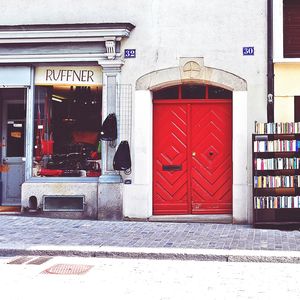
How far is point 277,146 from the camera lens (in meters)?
10.6

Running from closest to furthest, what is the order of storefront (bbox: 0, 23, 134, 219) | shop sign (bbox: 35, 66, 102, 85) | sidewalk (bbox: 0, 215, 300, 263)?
sidewalk (bbox: 0, 215, 300, 263) → storefront (bbox: 0, 23, 134, 219) → shop sign (bbox: 35, 66, 102, 85)

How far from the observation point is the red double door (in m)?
11.8

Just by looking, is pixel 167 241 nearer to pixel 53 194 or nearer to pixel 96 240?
pixel 96 240

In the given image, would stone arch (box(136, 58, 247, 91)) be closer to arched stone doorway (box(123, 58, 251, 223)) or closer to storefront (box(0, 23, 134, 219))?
arched stone doorway (box(123, 58, 251, 223))

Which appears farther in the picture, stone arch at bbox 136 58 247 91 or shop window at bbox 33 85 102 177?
shop window at bbox 33 85 102 177

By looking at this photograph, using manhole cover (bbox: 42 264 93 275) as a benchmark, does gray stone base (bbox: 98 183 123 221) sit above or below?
above

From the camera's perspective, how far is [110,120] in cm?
1166

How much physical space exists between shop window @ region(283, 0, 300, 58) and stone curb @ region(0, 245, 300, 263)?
16.6 ft

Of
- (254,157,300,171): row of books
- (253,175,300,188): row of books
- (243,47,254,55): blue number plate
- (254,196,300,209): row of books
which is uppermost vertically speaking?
(243,47,254,55): blue number plate

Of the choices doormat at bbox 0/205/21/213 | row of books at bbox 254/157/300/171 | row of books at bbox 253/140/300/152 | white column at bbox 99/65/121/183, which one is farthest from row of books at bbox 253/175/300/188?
doormat at bbox 0/205/21/213

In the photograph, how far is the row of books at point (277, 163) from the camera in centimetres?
1061

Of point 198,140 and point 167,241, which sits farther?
point 198,140

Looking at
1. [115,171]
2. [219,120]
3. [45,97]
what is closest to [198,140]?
Answer: [219,120]

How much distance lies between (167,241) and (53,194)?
3722 mm
